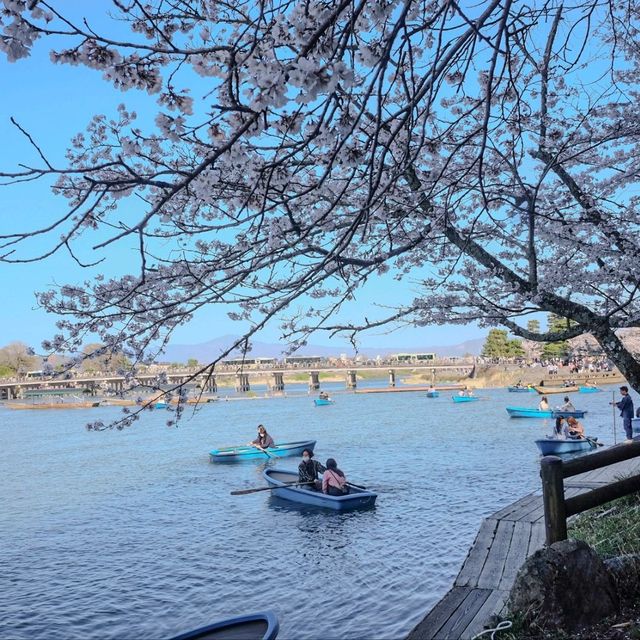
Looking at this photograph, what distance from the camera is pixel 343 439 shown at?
114 feet

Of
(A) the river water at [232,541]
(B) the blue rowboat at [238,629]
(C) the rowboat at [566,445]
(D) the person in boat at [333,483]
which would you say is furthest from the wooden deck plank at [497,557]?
(C) the rowboat at [566,445]

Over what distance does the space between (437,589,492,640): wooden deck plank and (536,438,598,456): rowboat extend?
1558cm

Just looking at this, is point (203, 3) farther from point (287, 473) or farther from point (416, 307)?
point (287, 473)

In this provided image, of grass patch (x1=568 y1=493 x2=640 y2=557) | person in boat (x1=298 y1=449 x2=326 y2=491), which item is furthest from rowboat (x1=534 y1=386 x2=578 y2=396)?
grass patch (x1=568 y1=493 x2=640 y2=557)

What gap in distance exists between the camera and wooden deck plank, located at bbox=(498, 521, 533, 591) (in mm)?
6737

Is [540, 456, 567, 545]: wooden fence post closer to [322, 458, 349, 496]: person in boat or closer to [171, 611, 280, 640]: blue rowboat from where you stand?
[171, 611, 280, 640]: blue rowboat

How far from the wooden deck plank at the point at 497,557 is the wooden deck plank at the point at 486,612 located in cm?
30

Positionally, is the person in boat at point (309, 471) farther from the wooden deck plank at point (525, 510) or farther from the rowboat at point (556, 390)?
the rowboat at point (556, 390)

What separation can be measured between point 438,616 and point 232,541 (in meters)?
8.84

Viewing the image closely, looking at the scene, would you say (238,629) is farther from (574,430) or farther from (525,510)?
(574,430)

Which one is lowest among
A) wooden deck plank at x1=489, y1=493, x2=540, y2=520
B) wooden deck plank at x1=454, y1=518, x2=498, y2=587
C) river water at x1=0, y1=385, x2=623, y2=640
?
river water at x1=0, y1=385, x2=623, y2=640

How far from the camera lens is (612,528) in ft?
23.4

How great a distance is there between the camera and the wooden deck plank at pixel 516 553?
22.1 ft

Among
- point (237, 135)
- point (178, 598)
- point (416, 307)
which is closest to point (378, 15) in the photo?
point (237, 135)
